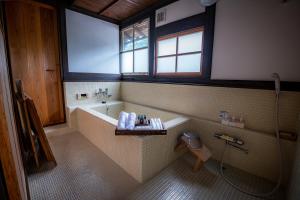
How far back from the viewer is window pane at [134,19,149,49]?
2871 millimetres

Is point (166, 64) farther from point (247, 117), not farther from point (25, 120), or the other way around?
point (25, 120)

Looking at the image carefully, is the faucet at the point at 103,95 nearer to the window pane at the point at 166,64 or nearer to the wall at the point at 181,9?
the window pane at the point at 166,64

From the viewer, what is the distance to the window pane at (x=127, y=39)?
127 inches

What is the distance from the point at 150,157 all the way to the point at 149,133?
268 millimetres

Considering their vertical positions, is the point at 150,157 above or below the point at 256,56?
below

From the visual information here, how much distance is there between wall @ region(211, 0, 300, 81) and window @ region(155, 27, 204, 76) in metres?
0.28

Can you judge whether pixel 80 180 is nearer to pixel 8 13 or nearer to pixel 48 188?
pixel 48 188

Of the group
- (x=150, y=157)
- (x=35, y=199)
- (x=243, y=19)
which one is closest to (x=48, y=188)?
(x=35, y=199)

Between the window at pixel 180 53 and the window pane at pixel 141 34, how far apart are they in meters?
0.44

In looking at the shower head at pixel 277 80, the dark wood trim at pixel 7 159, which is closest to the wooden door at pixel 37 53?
the dark wood trim at pixel 7 159

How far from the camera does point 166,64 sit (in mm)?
2586

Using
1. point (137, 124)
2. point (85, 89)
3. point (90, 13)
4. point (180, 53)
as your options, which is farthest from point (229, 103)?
point (90, 13)

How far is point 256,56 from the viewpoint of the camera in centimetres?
162

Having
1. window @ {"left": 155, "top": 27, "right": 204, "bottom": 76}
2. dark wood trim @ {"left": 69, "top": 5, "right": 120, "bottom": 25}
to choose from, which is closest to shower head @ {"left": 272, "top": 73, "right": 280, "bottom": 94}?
window @ {"left": 155, "top": 27, "right": 204, "bottom": 76}
